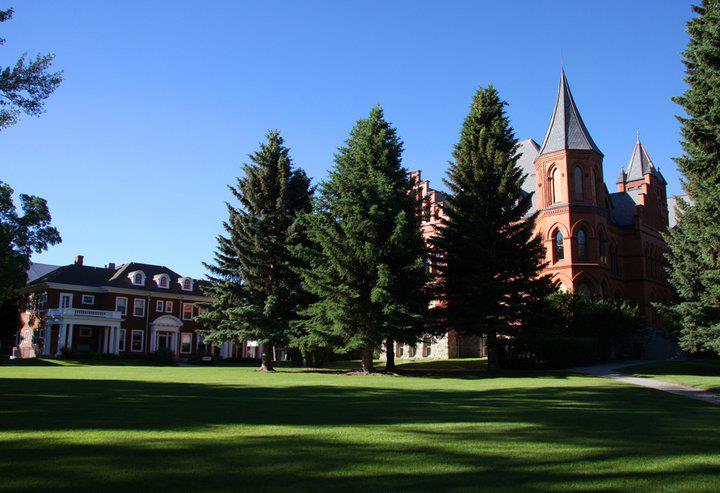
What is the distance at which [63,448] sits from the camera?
6500mm

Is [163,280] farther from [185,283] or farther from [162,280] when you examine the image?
[185,283]

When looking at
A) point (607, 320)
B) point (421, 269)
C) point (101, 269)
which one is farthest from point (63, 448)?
point (101, 269)

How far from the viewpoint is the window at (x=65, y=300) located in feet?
172

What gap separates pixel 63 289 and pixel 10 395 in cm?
Result: 4474

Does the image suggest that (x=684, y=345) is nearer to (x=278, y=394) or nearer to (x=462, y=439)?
(x=278, y=394)

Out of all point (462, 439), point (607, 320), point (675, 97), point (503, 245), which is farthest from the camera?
point (607, 320)

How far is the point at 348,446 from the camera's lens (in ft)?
22.8

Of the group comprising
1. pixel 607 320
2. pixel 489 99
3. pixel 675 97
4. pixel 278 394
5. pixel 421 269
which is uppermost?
pixel 489 99

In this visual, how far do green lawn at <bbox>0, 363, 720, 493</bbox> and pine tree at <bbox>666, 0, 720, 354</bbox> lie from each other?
13812mm

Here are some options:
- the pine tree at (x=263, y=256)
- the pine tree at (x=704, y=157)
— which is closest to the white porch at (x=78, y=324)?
the pine tree at (x=263, y=256)

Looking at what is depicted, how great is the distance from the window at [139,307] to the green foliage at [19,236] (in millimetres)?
14762

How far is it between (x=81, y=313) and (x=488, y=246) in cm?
3947

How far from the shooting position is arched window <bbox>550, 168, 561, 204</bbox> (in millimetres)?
42000

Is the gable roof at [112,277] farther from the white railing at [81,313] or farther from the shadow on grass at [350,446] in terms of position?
the shadow on grass at [350,446]
